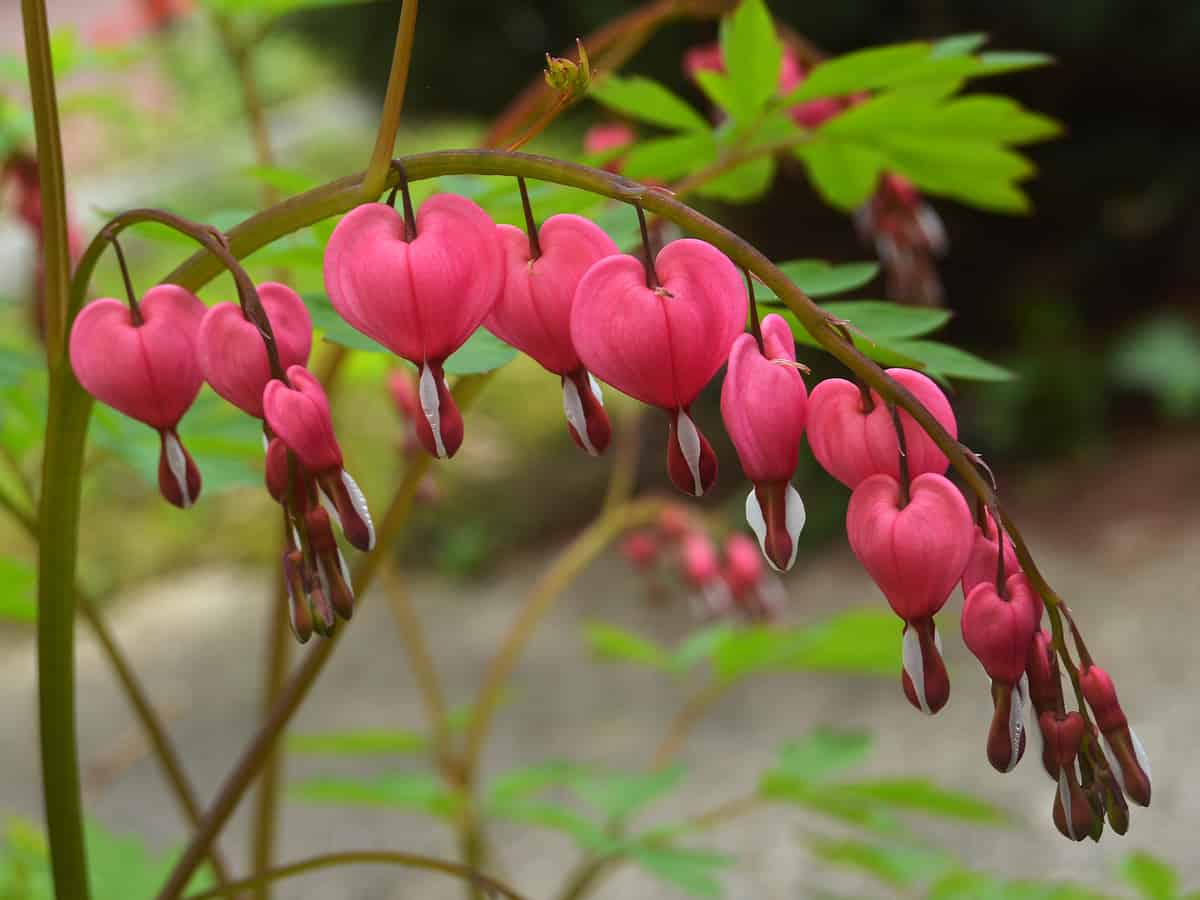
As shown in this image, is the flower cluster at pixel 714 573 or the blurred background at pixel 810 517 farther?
the blurred background at pixel 810 517

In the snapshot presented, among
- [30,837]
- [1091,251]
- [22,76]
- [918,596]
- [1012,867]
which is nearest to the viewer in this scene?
[918,596]

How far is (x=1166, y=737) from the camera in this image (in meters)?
2.48

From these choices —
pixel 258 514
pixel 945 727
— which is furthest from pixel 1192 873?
pixel 258 514

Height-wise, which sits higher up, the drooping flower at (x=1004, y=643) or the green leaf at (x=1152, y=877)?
the green leaf at (x=1152, y=877)

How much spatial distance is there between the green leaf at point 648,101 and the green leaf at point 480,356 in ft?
0.98

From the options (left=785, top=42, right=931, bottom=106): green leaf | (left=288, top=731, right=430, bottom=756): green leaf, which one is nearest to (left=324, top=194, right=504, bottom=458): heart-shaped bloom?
(left=785, top=42, right=931, bottom=106): green leaf

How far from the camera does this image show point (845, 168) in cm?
100

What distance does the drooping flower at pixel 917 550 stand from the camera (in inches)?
16.8

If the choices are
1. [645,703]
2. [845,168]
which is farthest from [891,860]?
[645,703]

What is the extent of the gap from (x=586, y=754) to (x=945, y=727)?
81 centimetres

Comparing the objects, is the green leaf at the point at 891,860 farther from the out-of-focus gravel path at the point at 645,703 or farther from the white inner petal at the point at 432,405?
the white inner petal at the point at 432,405

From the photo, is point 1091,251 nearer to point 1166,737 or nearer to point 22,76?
point 1166,737

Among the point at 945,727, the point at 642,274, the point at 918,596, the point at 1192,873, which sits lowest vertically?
the point at 918,596

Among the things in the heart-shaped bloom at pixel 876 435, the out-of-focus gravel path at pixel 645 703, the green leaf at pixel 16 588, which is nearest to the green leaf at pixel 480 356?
the heart-shaped bloom at pixel 876 435
